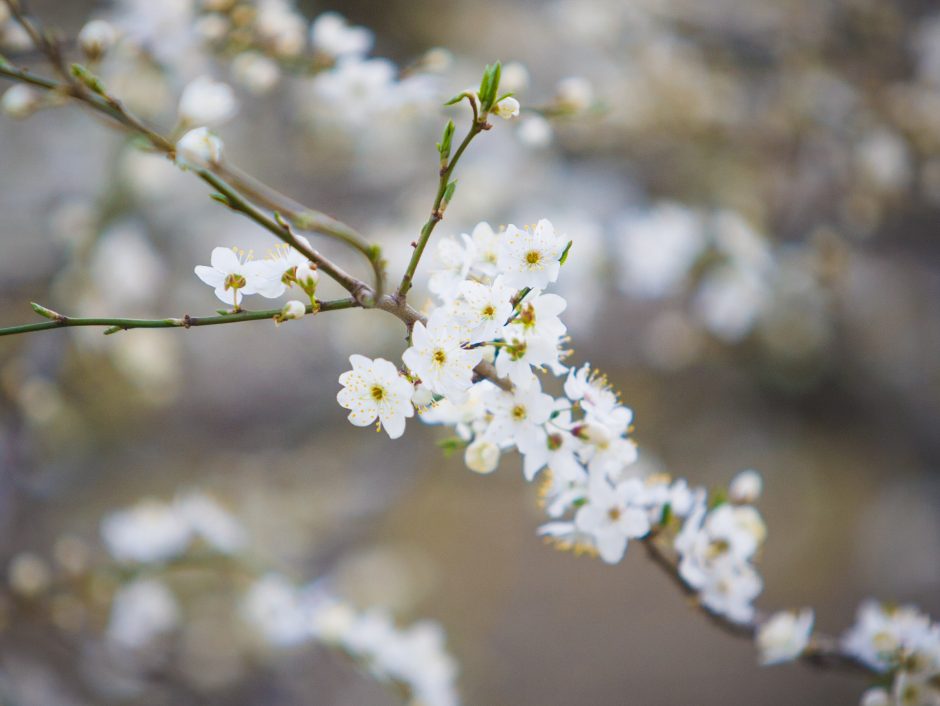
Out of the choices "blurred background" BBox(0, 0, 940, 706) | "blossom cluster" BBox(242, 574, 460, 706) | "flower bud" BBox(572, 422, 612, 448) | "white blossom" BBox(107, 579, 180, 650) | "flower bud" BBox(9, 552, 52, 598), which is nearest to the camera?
"flower bud" BBox(572, 422, 612, 448)

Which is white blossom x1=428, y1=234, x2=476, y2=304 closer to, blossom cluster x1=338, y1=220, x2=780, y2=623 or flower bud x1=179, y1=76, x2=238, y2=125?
blossom cluster x1=338, y1=220, x2=780, y2=623

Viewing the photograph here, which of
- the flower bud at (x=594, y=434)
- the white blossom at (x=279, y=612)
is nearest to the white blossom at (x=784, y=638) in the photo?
the flower bud at (x=594, y=434)

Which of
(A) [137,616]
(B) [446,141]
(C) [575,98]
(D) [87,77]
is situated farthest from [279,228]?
(A) [137,616]

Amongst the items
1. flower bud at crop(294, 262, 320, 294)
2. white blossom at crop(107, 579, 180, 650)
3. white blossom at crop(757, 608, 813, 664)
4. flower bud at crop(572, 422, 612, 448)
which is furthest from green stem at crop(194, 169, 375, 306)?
white blossom at crop(107, 579, 180, 650)

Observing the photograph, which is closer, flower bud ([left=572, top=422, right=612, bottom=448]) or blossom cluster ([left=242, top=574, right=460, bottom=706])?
flower bud ([left=572, top=422, right=612, bottom=448])

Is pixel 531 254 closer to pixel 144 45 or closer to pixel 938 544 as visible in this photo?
pixel 144 45

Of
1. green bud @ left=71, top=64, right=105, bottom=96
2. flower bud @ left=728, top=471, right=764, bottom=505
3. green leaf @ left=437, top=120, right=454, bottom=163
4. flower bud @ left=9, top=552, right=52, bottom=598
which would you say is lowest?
flower bud @ left=9, top=552, right=52, bottom=598

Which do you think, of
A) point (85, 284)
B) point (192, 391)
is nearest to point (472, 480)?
point (192, 391)
